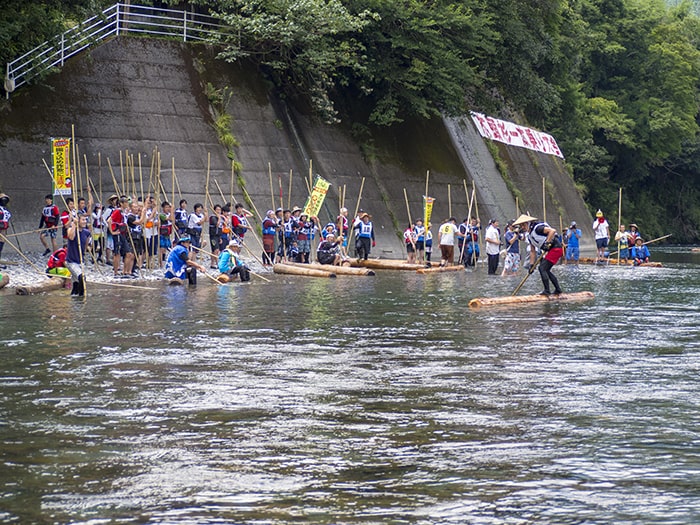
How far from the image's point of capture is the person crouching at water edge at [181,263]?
81.8ft

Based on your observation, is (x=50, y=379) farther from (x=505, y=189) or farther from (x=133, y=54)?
(x=505, y=189)

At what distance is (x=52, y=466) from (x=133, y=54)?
32.5 meters

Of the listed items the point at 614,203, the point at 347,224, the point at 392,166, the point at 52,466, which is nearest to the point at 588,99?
the point at 614,203

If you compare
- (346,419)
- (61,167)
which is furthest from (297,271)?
(346,419)

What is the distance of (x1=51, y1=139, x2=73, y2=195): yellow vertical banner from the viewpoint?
26422mm

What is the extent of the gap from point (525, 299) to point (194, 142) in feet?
61.5

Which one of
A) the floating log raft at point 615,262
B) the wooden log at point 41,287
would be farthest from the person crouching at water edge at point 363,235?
the wooden log at point 41,287

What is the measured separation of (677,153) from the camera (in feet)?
267

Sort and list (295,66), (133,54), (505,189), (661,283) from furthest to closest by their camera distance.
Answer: (505,189), (295,66), (133,54), (661,283)

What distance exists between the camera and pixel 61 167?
87.6 ft

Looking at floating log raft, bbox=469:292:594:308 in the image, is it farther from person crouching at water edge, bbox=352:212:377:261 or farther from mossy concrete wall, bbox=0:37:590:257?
mossy concrete wall, bbox=0:37:590:257

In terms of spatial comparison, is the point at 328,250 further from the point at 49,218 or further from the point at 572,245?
the point at 572,245

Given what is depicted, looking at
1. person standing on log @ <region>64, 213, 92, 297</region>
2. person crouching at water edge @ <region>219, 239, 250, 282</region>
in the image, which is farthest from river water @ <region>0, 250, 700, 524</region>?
person crouching at water edge @ <region>219, 239, 250, 282</region>

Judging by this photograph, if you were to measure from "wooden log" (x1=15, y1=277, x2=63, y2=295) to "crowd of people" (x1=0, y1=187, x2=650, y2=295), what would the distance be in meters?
0.45
